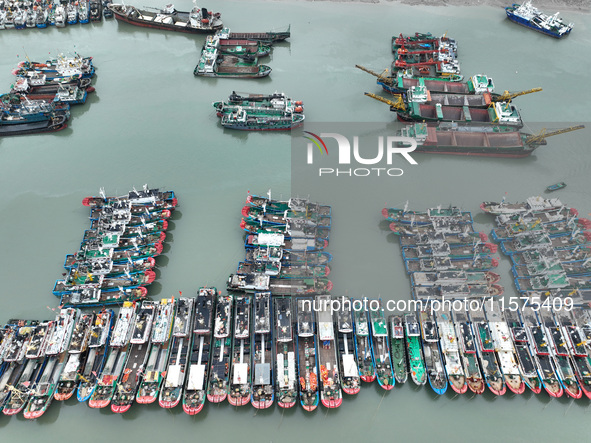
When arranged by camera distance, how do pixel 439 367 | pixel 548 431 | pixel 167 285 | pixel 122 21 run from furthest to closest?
pixel 122 21
pixel 167 285
pixel 439 367
pixel 548 431

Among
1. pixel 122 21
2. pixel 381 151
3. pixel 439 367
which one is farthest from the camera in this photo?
pixel 122 21

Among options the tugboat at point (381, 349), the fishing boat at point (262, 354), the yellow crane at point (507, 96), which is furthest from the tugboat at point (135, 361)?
the yellow crane at point (507, 96)

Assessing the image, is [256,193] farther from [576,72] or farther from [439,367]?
[576,72]

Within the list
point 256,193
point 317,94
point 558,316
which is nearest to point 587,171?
point 558,316

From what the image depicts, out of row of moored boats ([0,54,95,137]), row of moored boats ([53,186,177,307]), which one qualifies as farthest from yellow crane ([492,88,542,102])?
row of moored boats ([0,54,95,137])

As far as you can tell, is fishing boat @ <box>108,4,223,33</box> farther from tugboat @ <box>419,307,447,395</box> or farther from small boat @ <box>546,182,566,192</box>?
tugboat @ <box>419,307,447,395</box>

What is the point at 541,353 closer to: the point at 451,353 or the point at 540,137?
A: the point at 451,353

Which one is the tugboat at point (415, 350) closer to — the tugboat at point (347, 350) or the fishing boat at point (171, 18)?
Answer: the tugboat at point (347, 350)
